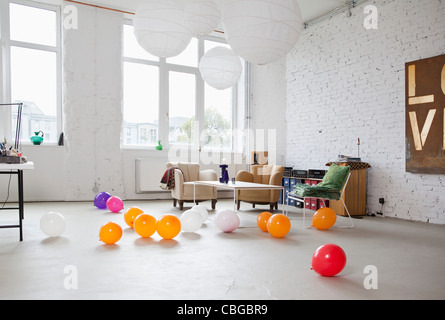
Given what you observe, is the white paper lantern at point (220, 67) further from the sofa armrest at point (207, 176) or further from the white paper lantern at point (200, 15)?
the sofa armrest at point (207, 176)

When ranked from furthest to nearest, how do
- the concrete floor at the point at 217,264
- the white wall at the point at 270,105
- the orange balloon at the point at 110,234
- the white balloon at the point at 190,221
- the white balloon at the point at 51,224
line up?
the white wall at the point at 270,105 < the white balloon at the point at 190,221 < the white balloon at the point at 51,224 < the orange balloon at the point at 110,234 < the concrete floor at the point at 217,264

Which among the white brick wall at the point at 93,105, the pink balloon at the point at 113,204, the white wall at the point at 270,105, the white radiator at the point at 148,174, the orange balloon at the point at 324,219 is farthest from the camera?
the white wall at the point at 270,105

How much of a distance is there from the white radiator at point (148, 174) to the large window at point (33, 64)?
67.6 inches

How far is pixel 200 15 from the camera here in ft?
11.1

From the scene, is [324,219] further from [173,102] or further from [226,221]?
[173,102]

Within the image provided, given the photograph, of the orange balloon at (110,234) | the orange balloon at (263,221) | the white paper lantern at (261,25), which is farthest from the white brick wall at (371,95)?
the orange balloon at (110,234)

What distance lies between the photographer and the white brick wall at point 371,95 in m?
5.00

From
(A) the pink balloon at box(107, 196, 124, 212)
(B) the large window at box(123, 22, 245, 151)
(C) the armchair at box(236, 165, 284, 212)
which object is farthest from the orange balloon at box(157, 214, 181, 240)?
(B) the large window at box(123, 22, 245, 151)

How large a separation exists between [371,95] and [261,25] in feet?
11.9

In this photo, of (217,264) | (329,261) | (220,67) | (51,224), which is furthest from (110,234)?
(220,67)

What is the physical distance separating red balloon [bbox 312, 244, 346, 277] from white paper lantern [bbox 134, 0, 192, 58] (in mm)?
2393

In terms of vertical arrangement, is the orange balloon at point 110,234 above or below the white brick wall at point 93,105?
below
